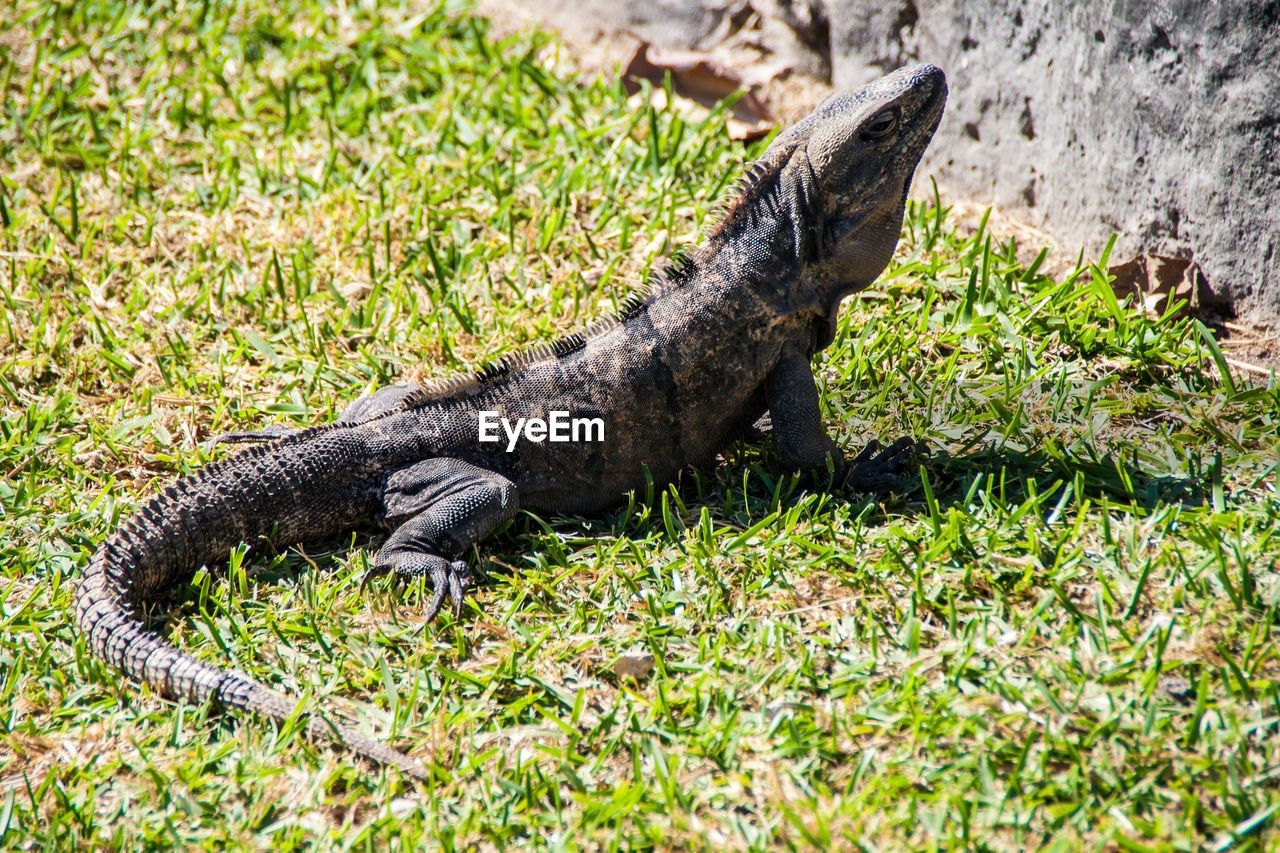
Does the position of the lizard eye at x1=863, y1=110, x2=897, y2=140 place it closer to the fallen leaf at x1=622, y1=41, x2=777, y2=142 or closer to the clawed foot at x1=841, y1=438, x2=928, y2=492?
→ the clawed foot at x1=841, y1=438, x2=928, y2=492

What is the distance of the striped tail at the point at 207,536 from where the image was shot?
318 cm

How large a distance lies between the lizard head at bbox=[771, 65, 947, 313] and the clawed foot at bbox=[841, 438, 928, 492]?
662mm

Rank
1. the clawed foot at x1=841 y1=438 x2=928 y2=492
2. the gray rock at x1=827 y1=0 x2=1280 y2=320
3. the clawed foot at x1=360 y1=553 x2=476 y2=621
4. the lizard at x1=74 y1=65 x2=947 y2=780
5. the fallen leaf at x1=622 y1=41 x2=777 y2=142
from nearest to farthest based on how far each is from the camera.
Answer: the clawed foot at x1=360 y1=553 x2=476 y2=621 < the lizard at x1=74 y1=65 x2=947 y2=780 < the clawed foot at x1=841 y1=438 x2=928 y2=492 < the gray rock at x1=827 y1=0 x2=1280 y2=320 < the fallen leaf at x1=622 y1=41 x2=777 y2=142

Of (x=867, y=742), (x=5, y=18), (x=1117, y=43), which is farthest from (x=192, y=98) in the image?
(x=867, y=742)

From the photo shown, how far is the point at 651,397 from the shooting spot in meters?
3.97

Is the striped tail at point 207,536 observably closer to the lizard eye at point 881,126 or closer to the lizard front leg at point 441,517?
the lizard front leg at point 441,517

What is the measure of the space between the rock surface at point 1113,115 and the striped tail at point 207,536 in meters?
3.69


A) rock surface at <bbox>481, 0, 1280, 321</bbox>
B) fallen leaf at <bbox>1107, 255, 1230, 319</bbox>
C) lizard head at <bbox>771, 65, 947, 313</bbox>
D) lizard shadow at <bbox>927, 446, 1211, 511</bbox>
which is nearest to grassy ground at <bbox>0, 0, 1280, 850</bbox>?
lizard shadow at <bbox>927, 446, 1211, 511</bbox>

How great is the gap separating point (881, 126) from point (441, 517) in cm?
225

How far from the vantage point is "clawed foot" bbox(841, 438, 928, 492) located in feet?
12.8

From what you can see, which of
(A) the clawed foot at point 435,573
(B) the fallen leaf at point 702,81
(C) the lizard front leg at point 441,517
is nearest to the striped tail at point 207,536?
(C) the lizard front leg at point 441,517

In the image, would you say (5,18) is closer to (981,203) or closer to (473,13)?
(473,13)

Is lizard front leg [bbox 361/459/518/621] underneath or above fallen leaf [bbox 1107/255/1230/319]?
underneath

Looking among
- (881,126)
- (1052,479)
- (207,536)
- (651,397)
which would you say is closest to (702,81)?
(881,126)
